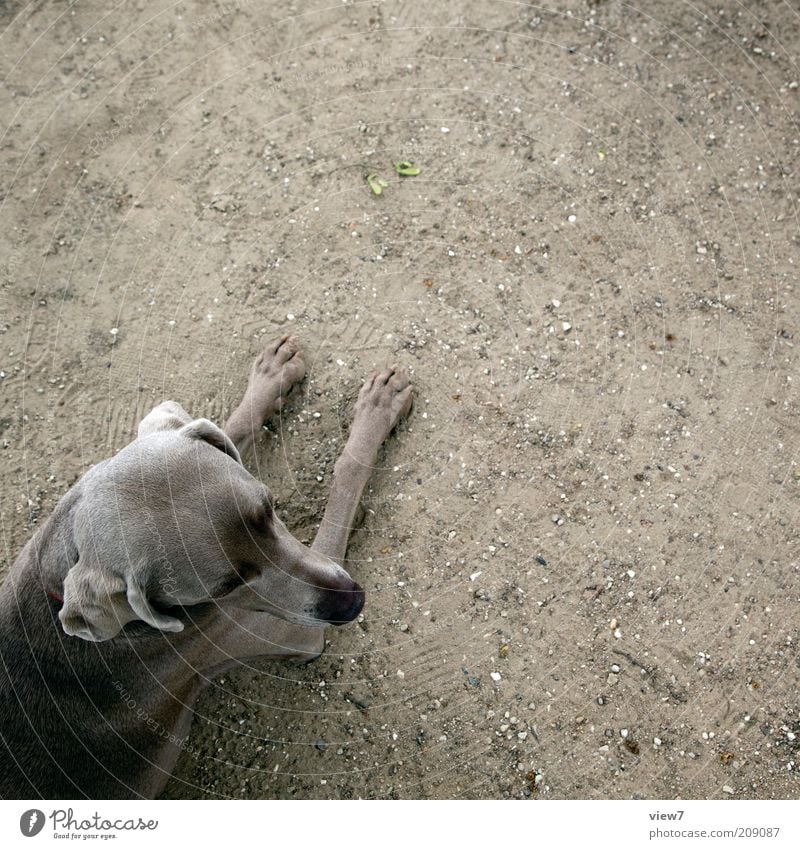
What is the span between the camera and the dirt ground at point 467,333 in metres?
4.70

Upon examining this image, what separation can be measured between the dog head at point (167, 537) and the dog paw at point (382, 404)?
1.34 meters

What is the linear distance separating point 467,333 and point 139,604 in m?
2.81

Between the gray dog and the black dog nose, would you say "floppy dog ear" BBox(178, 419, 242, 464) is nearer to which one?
the gray dog

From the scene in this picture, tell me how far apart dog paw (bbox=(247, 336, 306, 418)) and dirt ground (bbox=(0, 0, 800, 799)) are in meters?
0.14

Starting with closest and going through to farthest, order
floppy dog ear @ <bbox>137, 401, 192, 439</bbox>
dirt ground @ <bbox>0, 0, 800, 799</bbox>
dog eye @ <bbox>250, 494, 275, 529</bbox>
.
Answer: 1. dog eye @ <bbox>250, 494, 275, 529</bbox>
2. floppy dog ear @ <bbox>137, 401, 192, 439</bbox>
3. dirt ground @ <bbox>0, 0, 800, 799</bbox>

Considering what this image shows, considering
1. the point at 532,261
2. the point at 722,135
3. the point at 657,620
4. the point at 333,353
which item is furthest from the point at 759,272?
the point at 333,353

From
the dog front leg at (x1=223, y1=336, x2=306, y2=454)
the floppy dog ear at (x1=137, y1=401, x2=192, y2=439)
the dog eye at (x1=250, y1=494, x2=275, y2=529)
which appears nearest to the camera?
the dog eye at (x1=250, y1=494, x2=275, y2=529)

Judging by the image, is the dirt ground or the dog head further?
the dirt ground

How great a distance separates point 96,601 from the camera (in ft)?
11.1

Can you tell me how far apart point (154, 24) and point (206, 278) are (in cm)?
210
